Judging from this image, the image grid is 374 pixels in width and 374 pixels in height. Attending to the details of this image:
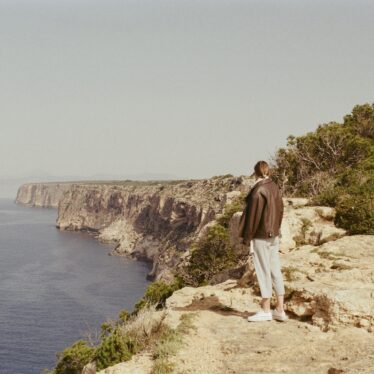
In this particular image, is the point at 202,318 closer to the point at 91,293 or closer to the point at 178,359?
the point at 178,359

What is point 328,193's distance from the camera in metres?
20.0

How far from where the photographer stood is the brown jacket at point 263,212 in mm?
9969

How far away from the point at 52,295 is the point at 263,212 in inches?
3800

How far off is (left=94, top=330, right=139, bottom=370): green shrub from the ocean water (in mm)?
35984

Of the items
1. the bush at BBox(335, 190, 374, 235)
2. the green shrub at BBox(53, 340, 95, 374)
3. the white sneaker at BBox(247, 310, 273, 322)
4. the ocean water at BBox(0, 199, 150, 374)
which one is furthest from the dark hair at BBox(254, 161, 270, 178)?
the ocean water at BBox(0, 199, 150, 374)

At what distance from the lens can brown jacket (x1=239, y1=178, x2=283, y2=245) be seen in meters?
9.97

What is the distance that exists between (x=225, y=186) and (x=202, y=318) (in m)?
125

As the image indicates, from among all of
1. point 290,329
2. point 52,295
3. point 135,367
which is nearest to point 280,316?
point 290,329

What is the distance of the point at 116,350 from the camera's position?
30.8 feet

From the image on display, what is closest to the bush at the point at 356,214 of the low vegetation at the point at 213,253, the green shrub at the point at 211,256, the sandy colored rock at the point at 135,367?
the sandy colored rock at the point at 135,367

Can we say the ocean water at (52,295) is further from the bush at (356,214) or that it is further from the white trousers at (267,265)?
the white trousers at (267,265)

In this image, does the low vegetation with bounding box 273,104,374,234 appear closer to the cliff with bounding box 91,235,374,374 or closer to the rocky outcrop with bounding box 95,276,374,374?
the cliff with bounding box 91,235,374,374

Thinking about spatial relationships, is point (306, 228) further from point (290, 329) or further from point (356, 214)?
point (290, 329)

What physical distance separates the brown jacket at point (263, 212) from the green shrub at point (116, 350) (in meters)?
3.11
